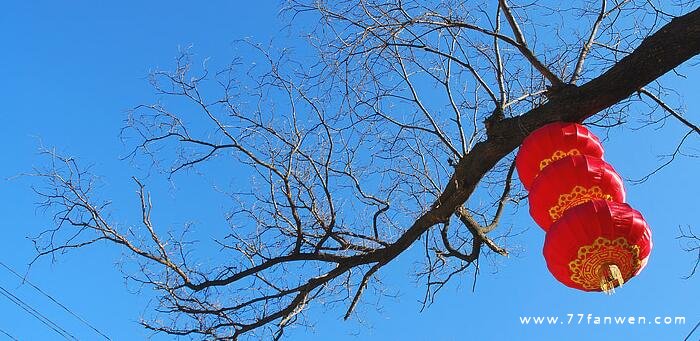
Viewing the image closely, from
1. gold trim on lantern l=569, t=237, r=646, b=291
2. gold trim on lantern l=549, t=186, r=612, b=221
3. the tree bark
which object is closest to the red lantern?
gold trim on lantern l=569, t=237, r=646, b=291

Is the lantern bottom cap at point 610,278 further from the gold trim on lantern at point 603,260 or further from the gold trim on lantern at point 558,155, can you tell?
the gold trim on lantern at point 558,155

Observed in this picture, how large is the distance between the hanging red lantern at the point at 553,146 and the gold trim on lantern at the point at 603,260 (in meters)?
0.64

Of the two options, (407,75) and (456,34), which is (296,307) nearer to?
(407,75)

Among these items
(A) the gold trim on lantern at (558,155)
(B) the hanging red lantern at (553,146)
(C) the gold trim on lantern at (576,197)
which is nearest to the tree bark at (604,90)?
(B) the hanging red lantern at (553,146)

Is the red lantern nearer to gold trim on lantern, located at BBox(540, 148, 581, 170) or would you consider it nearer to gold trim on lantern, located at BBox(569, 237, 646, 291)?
gold trim on lantern, located at BBox(569, 237, 646, 291)

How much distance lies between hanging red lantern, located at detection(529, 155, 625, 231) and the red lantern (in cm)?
17

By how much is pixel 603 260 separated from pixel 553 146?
0.75m

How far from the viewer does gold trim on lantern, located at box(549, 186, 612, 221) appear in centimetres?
341

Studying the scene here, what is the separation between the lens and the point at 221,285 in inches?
210

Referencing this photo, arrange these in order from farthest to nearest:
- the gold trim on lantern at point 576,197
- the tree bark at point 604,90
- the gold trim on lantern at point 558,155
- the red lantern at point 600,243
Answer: the tree bark at point 604,90
the gold trim on lantern at point 558,155
the gold trim on lantern at point 576,197
the red lantern at point 600,243

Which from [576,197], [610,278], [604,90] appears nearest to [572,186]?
[576,197]

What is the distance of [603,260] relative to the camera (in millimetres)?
3211

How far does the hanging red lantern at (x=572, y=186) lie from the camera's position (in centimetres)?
341

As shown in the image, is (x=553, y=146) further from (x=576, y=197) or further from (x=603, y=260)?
Result: (x=603, y=260)
